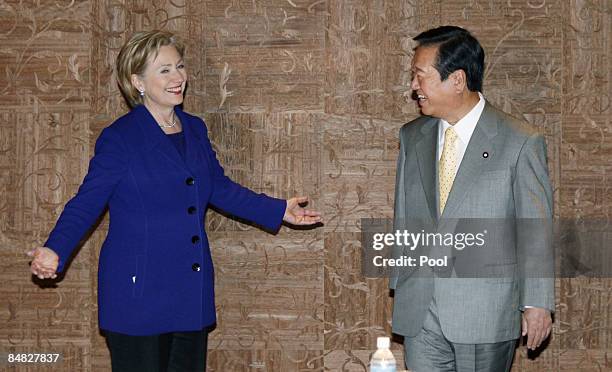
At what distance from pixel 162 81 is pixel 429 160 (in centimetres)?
98

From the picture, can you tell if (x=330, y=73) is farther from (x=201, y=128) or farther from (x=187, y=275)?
(x=187, y=275)

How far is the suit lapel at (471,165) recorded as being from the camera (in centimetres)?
290

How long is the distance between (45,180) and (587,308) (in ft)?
7.86

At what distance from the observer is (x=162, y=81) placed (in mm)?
3217

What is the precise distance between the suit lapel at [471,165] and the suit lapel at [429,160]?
63 mm

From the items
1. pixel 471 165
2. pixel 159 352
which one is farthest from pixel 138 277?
pixel 471 165

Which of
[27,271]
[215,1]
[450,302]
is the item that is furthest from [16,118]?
[450,302]

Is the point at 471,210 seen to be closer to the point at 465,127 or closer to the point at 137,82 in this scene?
the point at 465,127

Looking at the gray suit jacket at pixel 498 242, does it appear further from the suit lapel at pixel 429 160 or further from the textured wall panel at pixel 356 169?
the textured wall panel at pixel 356 169

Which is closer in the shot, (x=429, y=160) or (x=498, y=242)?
(x=498, y=242)

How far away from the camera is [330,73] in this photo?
12.7ft

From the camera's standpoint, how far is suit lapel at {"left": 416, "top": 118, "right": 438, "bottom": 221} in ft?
9.75

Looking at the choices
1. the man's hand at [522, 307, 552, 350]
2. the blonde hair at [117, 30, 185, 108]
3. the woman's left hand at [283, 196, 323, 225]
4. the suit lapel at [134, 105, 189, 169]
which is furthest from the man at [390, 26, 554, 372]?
the blonde hair at [117, 30, 185, 108]

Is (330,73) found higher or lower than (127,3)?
lower
